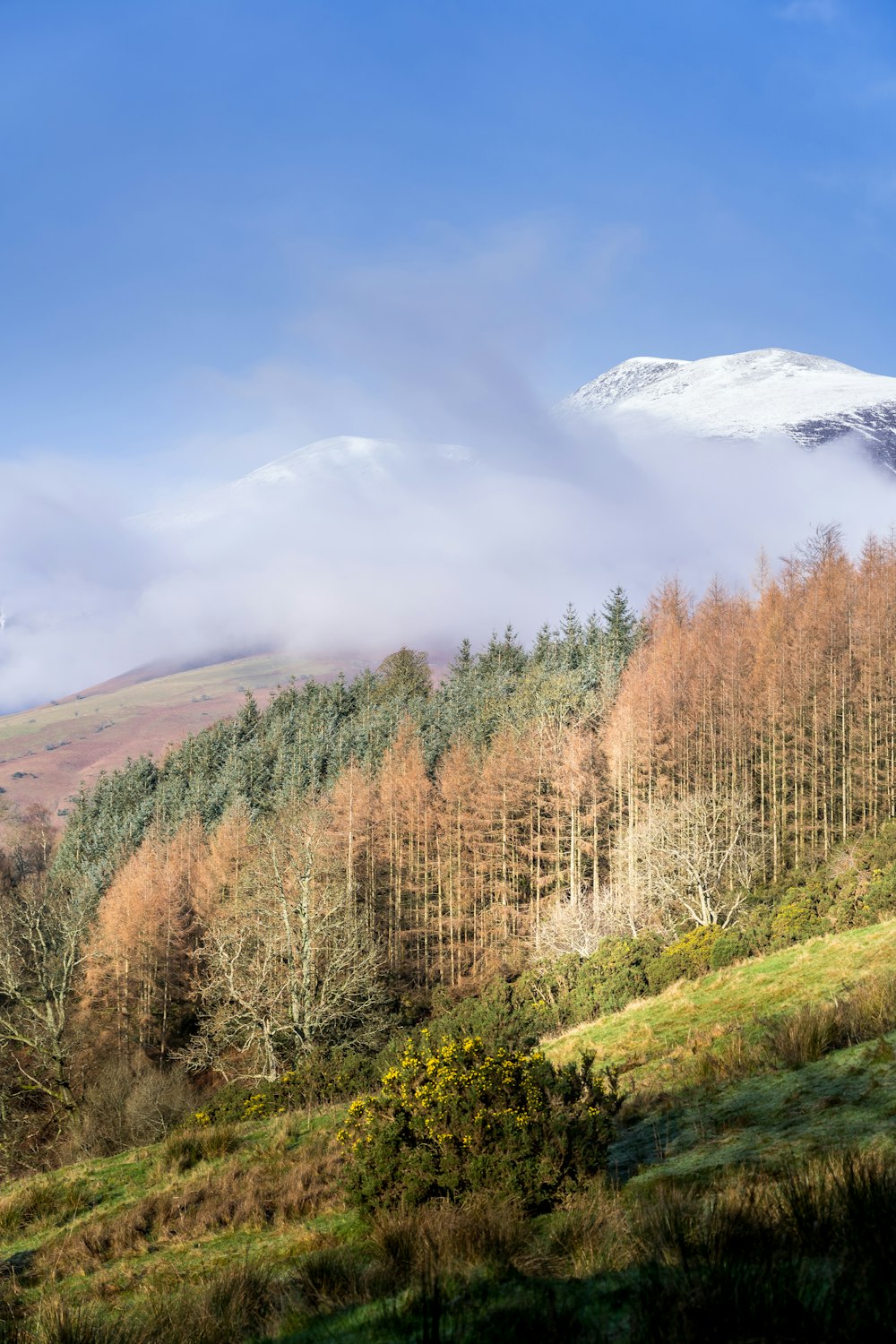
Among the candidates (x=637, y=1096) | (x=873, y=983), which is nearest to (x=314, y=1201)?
(x=637, y=1096)

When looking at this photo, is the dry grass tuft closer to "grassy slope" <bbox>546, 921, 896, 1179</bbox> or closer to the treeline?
"grassy slope" <bbox>546, 921, 896, 1179</bbox>

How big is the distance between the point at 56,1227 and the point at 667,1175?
888 centimetres

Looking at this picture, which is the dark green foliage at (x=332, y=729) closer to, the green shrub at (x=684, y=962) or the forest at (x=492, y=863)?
the forest at (x=492, y=863)

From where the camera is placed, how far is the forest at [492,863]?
32531 millimetres

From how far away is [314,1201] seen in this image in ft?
30.3

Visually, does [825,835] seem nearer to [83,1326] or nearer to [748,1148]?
[748,1148]

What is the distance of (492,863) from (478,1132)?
43501 millimetres

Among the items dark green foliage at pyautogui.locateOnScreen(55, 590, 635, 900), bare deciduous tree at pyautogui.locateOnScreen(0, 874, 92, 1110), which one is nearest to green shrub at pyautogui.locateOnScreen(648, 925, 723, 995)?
bare deciduous tree at pyautogui.locateOnScreen(0, 874, 92, 1110)

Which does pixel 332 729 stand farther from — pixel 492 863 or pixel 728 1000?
pixel 728 1000

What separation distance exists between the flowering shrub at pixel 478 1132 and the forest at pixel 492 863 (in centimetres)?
1846

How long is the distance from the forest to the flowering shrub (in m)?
18.5

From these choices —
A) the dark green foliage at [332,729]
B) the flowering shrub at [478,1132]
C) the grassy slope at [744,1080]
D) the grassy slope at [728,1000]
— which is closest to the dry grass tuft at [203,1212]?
the flowering shrub at [478,1132]

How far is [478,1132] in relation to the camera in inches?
301

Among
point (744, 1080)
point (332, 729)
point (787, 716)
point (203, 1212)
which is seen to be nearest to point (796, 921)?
point (744, 1080)
